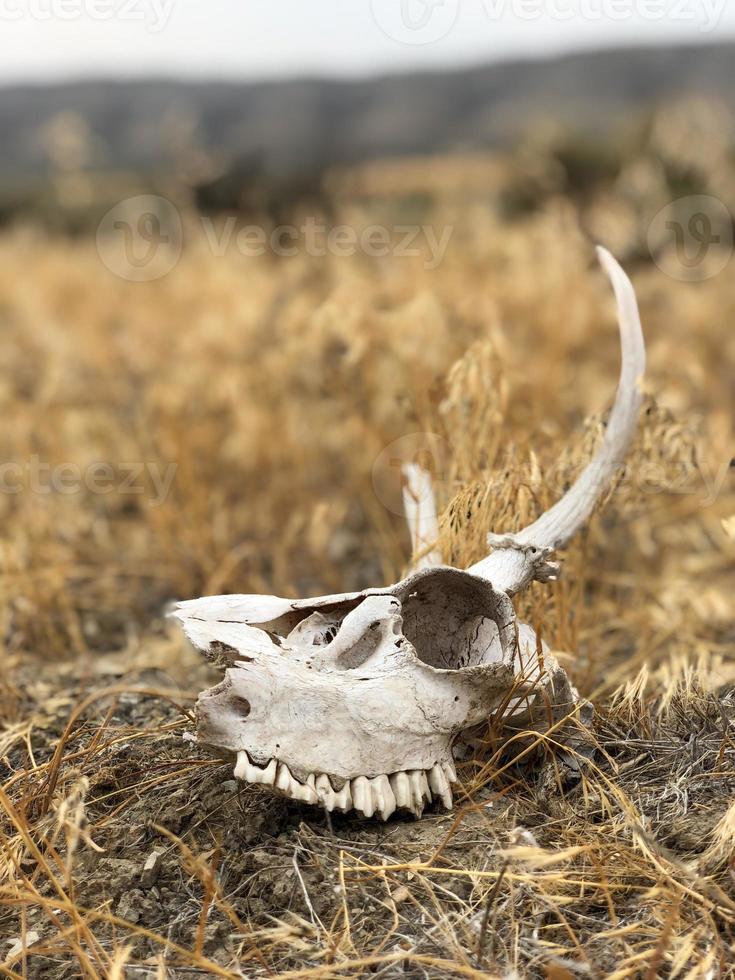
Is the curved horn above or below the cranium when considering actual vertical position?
above

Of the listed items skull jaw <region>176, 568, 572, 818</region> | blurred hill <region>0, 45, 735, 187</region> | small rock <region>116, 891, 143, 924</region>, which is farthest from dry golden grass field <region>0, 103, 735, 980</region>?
blurred hill <region>0, 45, 735, 187</region>

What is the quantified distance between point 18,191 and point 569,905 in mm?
18244

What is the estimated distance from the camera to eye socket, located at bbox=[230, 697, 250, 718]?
1659 mm

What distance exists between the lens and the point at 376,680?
1.72 meters

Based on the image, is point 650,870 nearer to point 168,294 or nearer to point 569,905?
point 569,905

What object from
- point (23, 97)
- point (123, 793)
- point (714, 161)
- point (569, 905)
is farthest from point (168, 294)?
point (23, 97)

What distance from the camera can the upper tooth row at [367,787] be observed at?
5.27 feet
